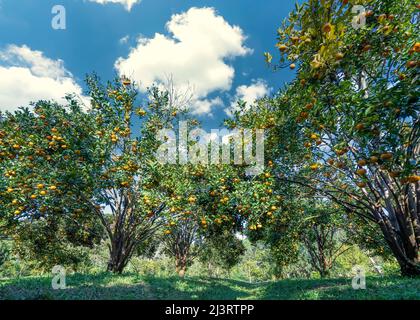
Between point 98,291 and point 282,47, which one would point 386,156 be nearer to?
point 282,47

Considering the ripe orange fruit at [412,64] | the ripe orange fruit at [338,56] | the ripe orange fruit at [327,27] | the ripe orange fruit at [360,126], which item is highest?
the ripe orange fruit at [327,27]

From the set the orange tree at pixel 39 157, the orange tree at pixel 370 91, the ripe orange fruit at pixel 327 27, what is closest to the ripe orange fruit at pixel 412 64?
the orange tree at pixel 370 91

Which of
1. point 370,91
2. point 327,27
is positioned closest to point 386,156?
point 370,91

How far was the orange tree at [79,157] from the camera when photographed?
8375 mm

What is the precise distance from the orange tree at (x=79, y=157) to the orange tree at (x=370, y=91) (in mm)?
6010

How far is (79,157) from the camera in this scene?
8852 mm

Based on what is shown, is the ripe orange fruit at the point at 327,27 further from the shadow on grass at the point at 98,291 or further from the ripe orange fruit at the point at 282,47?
the shadow on grass at the point at 98,291

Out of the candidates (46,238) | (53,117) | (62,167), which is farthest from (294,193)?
(46,238)

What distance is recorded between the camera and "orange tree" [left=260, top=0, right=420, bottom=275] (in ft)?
12.6

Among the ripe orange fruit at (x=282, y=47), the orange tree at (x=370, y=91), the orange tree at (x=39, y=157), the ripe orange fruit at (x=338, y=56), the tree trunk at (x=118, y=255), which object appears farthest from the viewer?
the tree trunk at (x=118, y=255)

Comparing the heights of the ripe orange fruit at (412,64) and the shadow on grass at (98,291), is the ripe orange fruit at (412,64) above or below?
above

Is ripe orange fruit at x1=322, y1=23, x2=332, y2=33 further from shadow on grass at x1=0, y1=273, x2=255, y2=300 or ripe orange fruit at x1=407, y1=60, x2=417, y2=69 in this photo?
shadow on grass at x1=0, y1=273, x2=255, y2=300
